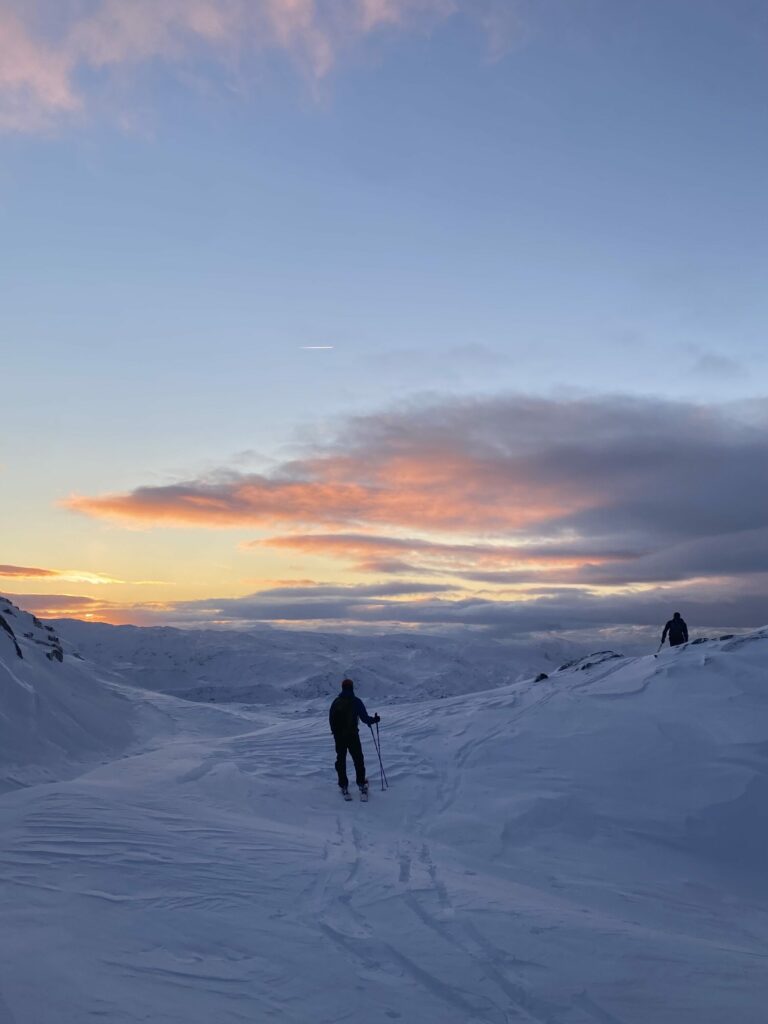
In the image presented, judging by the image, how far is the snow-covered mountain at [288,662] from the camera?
89.4 m

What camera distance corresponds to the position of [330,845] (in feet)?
30.6

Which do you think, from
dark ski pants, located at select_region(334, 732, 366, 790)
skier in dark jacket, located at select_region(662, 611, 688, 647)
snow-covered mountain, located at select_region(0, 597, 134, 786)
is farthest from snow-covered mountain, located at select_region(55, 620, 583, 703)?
dark ski pants, located at select_region(334, 732, 366, 790)

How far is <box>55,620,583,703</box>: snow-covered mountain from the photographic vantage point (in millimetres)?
89438

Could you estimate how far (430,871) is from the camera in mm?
8500

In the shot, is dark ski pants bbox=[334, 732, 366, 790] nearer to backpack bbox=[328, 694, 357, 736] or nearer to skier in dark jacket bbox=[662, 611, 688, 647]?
backpack bbox=[328, 694, 357, 736]

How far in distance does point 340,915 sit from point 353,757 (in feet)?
19.8

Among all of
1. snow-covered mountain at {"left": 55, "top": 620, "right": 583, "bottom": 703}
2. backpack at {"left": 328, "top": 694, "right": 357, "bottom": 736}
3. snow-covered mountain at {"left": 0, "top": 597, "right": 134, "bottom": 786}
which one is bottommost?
snow-covered mountain at {"left": 55, "top": 620, "right": 583, "bottom": 703}

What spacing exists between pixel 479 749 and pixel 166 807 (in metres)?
6.64

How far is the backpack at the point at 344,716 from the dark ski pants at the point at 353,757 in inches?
4.7

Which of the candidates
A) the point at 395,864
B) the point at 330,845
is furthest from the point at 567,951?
the point at 330,845

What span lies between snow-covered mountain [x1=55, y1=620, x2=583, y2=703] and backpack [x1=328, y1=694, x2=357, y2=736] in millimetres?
58168

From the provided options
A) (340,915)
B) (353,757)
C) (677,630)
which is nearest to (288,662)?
(677,630)

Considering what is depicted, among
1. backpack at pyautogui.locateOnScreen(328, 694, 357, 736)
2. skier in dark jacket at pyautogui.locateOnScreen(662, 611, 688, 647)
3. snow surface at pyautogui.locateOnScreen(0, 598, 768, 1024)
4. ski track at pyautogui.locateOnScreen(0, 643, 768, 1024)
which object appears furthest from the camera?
skier in dark jacket at pyautogui.locateOnScreen(662, 611, 688, 647)

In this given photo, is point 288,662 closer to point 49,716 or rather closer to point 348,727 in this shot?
point 49,716
